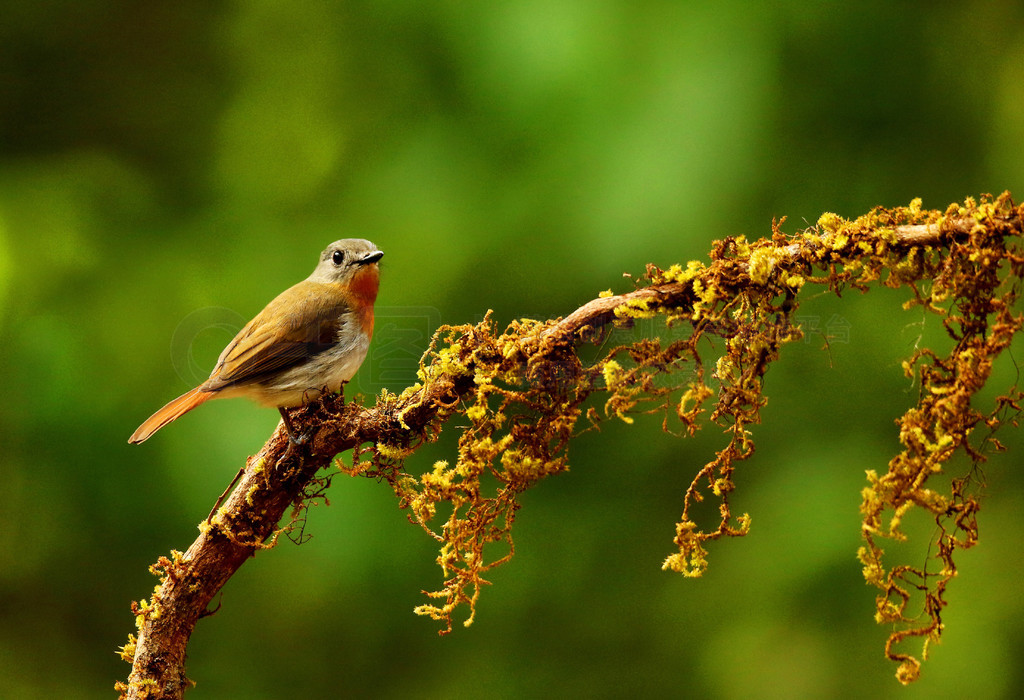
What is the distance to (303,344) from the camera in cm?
175

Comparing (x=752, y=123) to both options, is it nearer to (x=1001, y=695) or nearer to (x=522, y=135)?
(x=522, y=135)

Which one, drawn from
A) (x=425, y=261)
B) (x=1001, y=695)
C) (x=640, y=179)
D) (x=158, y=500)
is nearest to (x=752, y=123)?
(x=640, y=179)

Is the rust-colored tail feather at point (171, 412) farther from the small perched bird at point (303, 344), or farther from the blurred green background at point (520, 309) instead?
the blurred green background at point (520, 309)

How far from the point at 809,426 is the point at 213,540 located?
1626 millimetres

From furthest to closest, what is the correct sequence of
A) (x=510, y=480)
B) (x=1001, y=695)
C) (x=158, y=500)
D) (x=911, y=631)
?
1. (x=158, y=500)
2. (x=1001, y=695)
3. (x=510, y=480)
4. (x=911, y=631)

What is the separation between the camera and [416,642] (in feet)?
7.78

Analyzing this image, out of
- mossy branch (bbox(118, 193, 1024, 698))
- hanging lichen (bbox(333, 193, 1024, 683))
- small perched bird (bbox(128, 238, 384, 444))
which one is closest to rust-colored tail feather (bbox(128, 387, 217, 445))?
small perched bird (bbox(128, 238, 384, 444))

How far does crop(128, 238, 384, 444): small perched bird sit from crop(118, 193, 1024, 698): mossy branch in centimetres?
23

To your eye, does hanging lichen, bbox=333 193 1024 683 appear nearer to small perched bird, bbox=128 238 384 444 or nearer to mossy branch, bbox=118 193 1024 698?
mossy branch, bbox=118 193 1024 698

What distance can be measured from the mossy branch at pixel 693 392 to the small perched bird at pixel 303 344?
0.77 ft

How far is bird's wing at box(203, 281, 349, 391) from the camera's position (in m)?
1.68

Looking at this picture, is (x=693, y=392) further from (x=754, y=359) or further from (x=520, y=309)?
(x=520, y=309)

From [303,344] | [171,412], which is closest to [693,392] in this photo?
[303,344]

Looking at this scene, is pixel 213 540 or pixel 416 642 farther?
pixel 416 642
